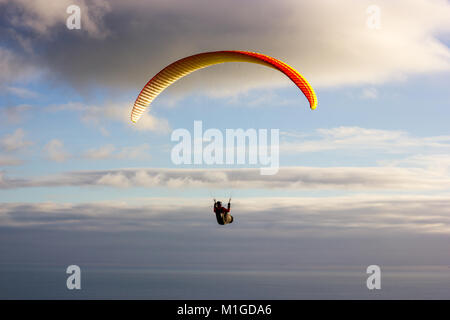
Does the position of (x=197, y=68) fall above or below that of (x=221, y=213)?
above

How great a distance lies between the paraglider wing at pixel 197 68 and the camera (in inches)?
1264

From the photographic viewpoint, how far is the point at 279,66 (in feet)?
104

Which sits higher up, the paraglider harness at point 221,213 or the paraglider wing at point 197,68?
the paraglider wing at point 197,68

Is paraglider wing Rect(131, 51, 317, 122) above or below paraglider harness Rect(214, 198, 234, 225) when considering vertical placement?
above

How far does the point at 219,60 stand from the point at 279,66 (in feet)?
13.8

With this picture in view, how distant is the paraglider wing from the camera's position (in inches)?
1264

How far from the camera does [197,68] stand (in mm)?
34719
